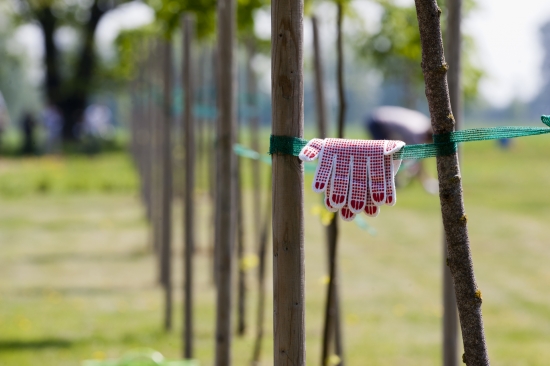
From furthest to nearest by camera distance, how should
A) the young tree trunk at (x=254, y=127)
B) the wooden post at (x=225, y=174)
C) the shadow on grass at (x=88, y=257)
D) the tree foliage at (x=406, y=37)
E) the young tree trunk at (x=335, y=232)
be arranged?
the shadow on grass at (x=88, y=257)
the young tree trunk at (x=254, y=127)
the tree foliage at (x=406, y=37)
the wooden post at (x=225, y=174)
the young tree trunk at (x=335, y=232)

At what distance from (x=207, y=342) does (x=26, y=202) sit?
1381 centimetres

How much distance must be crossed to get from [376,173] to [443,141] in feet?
0.74

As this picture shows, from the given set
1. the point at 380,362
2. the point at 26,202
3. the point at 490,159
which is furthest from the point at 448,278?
the point at 490,159

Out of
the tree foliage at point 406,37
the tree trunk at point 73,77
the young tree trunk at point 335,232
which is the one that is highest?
the tree trunk at point 73,77

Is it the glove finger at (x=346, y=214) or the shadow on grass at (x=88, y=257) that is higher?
the glove finger at (x=346, y=214)

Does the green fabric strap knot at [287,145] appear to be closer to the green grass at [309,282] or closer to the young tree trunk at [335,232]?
the young tree trunk at [335,232]

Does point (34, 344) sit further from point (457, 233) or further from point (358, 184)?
point (457, 233)

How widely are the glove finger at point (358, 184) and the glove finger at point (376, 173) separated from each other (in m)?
0.02

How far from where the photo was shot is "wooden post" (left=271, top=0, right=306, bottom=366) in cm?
291

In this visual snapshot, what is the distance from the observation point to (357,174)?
8.89 ft

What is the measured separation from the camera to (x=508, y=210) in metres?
17.1

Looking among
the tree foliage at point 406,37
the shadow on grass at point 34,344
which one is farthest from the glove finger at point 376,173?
the shadow on grass at point 34,344

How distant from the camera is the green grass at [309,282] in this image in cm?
729

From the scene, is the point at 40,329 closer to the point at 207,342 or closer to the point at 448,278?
the point at 207,342
